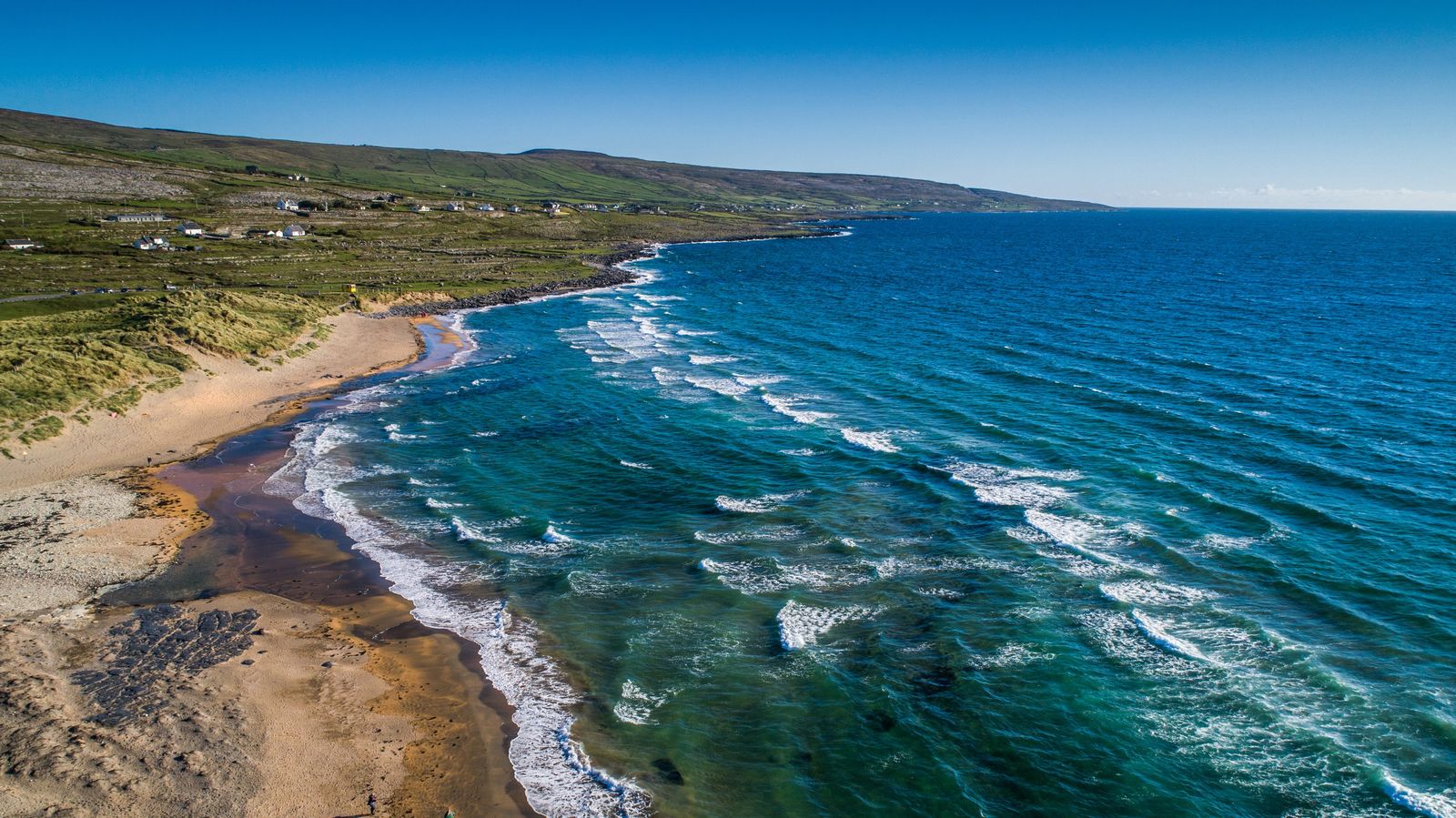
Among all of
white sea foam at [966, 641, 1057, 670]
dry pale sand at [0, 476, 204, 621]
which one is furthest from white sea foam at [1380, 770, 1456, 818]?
dry pale sand at [0, 476, 204, 621]

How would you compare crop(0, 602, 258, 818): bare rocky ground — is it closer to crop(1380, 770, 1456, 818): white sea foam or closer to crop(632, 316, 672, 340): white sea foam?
crop(1380, 770, 1456, 818): white sea foam

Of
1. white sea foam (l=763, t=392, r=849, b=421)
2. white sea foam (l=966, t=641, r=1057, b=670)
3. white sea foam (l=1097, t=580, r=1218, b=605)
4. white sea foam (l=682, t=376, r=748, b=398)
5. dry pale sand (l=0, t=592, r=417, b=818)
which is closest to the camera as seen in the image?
dry pale sand (l=0, t=592, r=417, b=818)

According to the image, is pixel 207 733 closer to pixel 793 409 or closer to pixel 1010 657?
pixel 1010 657

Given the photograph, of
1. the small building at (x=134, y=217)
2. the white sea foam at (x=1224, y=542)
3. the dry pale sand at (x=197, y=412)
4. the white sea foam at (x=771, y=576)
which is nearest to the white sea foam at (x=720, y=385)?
the white sea foam at (x=771, y=576)

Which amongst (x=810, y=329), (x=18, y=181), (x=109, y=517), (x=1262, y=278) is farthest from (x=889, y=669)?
(x=18, y=181)

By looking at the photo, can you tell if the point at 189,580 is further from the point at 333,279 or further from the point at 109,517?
the point at 333,279

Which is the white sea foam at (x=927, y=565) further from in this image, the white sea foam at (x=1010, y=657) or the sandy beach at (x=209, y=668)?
the sandy beach at (x=209, y=668)
